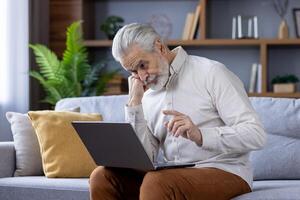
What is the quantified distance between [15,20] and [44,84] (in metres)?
0.48

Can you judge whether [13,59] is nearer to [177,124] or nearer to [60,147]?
[60,147]

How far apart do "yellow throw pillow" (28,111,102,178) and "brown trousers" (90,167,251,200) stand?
78 centimetres

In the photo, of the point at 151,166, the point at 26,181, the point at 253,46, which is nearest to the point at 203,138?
the point at 151,166

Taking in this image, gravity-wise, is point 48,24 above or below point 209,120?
above

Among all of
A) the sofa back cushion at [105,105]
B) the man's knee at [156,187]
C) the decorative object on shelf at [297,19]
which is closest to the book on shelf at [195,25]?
the decorative object on shelf at [297,19]

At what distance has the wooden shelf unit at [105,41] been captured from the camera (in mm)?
4832

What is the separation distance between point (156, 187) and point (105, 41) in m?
3.00

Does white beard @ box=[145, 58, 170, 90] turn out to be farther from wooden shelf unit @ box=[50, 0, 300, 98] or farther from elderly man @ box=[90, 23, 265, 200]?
wooden shelf unit @ box=[50, 0, 300, 98]

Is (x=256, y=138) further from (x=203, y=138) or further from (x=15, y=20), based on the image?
(x=15, y=20)

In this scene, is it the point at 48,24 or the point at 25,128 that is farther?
the point at 48,24

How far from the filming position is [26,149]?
322 cm

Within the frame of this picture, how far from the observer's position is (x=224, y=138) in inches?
87.7

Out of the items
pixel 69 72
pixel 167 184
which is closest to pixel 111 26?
pixel 69 72

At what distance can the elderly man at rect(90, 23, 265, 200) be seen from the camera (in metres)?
2.16
